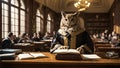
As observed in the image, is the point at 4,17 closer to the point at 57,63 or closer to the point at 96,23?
the point at 57,63

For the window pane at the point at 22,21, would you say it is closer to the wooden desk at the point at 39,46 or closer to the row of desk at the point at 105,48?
the wooden desk at the point at 39,46

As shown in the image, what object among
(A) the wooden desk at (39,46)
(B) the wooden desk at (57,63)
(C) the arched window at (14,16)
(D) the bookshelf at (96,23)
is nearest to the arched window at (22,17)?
(C) the arched window at (14,16)

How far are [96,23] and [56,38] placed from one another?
20.0m

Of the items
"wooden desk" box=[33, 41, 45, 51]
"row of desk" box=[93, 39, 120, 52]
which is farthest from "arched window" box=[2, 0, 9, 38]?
"row of desk" box=[93, 39, 120, 52]

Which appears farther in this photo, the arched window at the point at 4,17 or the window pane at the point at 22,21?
the window pane at the point at 22,21

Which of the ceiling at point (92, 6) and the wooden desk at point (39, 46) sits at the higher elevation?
the ceiling at point (92, 6)

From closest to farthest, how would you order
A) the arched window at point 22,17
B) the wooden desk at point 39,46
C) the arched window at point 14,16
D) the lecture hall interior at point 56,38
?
the lecture hall interior at point 56,38 → the wooden desk at point 39,46 → the arched window at point 14,16 → the arched window at point 22,17

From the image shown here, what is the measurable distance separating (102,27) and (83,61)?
69.4 feet

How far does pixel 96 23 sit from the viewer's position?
23.7 meters

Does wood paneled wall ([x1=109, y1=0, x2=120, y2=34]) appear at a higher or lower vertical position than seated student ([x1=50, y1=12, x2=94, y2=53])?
higher

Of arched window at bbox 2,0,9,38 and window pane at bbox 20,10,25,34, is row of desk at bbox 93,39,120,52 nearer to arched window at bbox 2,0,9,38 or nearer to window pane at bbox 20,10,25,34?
arched window at bbox 2,0,9,38

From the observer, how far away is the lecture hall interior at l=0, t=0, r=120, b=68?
3070 mm

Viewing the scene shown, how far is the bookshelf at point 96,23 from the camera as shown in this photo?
23688 millimetres
